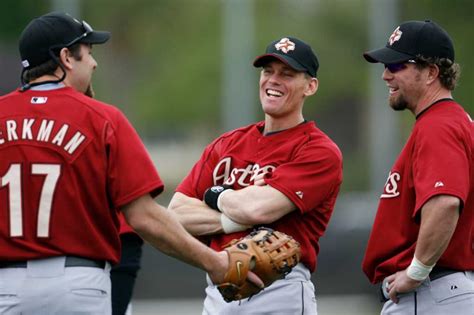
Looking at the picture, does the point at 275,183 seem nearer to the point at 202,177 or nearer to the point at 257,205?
the point at 257,205

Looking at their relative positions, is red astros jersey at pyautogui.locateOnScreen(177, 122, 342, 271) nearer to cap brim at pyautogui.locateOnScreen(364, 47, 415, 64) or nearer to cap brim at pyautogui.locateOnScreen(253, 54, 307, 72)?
cap brim at pyautogui.locateOnScreen(253, 54, 307, 72)

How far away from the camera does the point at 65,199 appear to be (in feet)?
16.8

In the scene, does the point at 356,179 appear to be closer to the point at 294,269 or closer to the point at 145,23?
the point at 145,23

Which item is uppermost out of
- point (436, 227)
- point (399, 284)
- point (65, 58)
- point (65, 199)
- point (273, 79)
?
point (65, 58)

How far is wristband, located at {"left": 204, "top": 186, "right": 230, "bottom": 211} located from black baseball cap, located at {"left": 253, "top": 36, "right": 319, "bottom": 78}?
2.60 feet

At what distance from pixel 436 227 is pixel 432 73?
3.19ft

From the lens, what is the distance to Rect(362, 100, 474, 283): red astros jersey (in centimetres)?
571

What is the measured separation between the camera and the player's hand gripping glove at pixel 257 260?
537 cm

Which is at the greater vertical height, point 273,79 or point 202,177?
point 273,79

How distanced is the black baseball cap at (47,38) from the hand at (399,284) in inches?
84.5

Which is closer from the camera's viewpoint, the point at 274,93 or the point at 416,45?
the point at 416,45

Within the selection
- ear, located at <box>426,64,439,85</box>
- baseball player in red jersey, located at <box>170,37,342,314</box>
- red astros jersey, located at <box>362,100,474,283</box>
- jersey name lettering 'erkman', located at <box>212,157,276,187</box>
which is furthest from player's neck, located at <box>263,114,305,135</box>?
ear, located at <box>426,64,439,85</box>

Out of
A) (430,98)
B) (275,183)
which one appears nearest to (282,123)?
(275,183)

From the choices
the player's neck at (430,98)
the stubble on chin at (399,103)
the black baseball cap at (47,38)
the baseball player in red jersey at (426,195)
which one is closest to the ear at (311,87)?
the baseball player in red jersey at (426,195)
